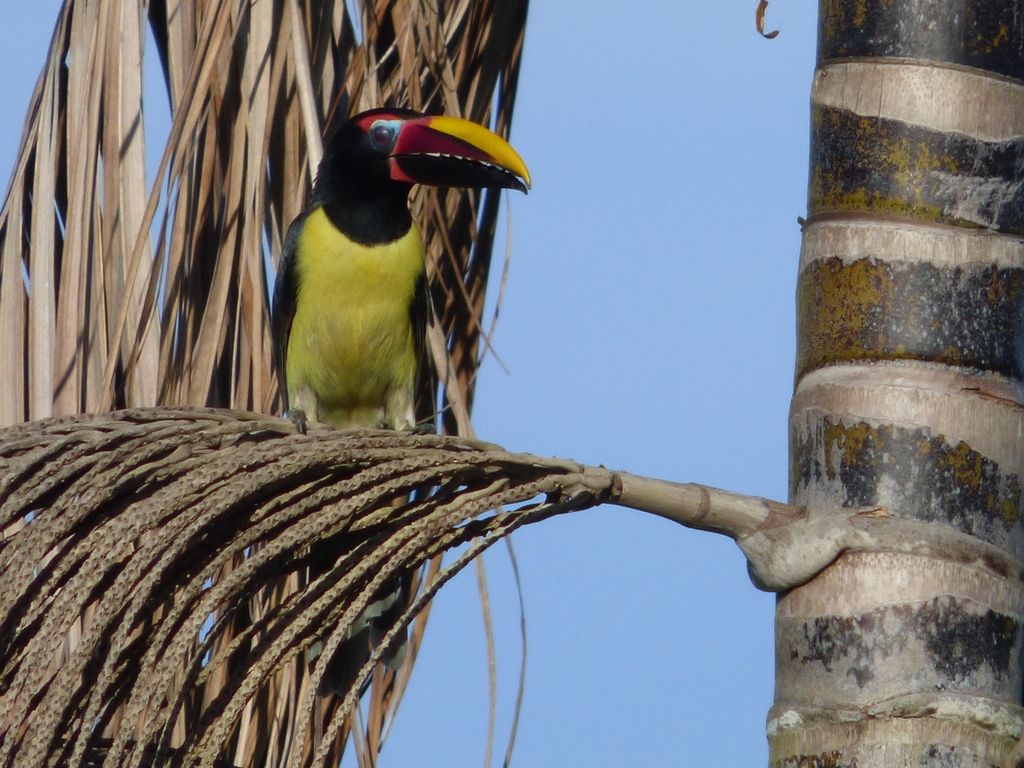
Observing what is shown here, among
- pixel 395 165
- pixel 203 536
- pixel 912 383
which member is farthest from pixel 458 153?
pixel 203 536

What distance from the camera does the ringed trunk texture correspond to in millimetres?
2059

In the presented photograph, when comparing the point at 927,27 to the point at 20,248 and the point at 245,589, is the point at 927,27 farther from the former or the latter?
the point at 20,248

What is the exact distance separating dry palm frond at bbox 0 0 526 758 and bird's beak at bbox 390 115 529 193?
0.15m

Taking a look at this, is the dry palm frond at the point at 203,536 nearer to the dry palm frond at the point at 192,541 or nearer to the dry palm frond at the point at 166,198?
the dry palm frond at the point at 192,541

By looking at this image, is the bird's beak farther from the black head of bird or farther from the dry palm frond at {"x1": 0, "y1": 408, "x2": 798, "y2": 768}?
the dry palm frond at {"x1": 0, "y1": 408, "x2": 798, "y2": 768}

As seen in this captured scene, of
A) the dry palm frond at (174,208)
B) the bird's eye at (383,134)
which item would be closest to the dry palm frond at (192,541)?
the dry palm frond at (174,208)

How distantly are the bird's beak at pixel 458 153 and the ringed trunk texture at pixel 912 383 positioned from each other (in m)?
1.16

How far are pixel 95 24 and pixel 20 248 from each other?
1.45 ft

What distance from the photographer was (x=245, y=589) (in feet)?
6.41

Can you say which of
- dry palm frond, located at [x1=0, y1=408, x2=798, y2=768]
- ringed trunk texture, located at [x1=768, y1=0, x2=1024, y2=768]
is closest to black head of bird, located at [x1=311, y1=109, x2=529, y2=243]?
ringed trunk texture, located at [x1=768, y1=0, x2=1024, y2=768]

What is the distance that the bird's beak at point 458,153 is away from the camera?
11.3ft

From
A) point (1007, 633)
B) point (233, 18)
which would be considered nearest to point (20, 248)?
point (233, 18)

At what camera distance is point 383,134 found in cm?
374

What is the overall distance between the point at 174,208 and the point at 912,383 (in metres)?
1.42
